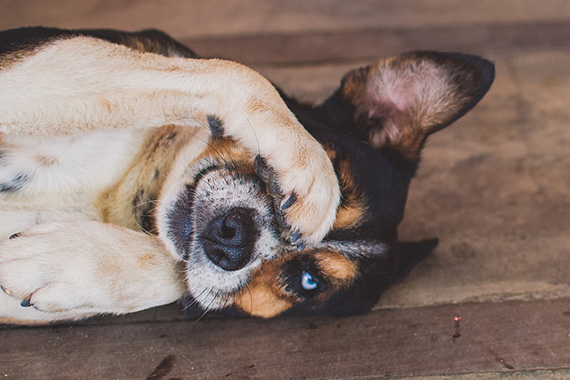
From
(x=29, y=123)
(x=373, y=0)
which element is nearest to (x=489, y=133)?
(x=373, y=0)

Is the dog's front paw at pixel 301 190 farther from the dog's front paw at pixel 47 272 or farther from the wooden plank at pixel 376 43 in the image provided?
the wooden plank at pixel 376 43

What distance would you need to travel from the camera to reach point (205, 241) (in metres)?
2.17

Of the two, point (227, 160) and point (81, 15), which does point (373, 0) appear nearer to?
point (81, 15)

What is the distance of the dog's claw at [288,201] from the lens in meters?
1.96

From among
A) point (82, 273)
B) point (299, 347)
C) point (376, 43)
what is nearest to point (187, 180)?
point (82, 273)

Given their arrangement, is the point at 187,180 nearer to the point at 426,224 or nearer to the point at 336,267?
the point at 336,267

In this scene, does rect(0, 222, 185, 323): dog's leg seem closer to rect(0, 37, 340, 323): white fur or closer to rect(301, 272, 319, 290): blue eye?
rect(0, 37, 340, 323): white fur

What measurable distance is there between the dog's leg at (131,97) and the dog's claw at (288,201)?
0.57ft

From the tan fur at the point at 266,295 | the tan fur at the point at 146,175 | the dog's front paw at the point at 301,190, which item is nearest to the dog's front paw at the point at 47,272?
the tan fur at the point at 146,175

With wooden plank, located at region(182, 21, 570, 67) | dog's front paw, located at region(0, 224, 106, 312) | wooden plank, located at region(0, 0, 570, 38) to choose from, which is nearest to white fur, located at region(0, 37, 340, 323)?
dog's front paw, located at region(0, 224, 106, 312)

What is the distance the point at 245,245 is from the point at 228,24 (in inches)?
100

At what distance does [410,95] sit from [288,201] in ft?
3.40

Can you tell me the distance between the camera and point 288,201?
197 cm

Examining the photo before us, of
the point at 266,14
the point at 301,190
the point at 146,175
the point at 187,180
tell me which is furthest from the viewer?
the point at 266,14
